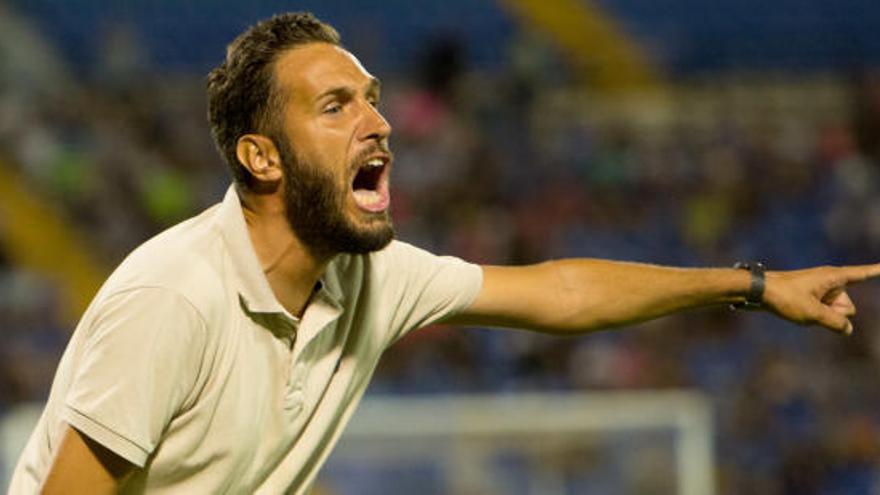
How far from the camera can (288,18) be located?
3543 millimetres

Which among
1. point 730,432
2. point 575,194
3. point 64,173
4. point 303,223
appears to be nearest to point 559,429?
point 730,432

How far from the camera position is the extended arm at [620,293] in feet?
12.5

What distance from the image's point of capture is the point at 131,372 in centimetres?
312

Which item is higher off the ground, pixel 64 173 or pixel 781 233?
pixel 781 233

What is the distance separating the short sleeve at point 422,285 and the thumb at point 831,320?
2.35 ft

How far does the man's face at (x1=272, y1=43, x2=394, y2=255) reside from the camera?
3.48 metres

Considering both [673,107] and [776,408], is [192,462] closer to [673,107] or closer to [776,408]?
[776,408]

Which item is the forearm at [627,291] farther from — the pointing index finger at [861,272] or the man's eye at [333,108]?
the man's eye at [333,108]

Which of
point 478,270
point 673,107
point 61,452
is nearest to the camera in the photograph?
point 61,452

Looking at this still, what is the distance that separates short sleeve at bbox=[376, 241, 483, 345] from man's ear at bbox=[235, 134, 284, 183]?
1.25ft

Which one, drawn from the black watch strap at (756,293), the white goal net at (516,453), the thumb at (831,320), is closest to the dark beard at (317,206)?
the black watch strap at (756,293)

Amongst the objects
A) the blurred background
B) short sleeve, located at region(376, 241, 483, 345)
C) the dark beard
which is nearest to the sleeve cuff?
the dark beard

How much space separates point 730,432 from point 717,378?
25.1 inches

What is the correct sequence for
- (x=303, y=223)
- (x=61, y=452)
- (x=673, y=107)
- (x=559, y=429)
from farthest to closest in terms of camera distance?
(x=673, y=107), (x=559, y=429), (x=303, y=223), (x=61, y=452)
